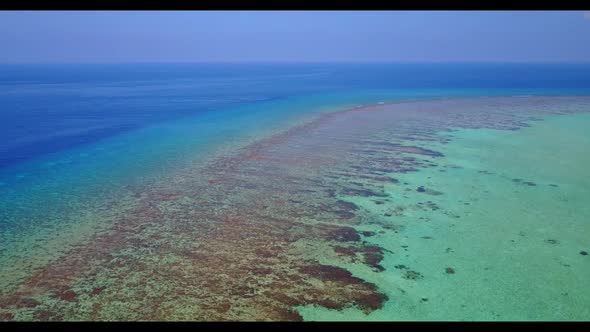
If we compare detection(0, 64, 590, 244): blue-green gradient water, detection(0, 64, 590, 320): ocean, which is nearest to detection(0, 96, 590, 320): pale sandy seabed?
detection(0, 64, 590, 320): ocean

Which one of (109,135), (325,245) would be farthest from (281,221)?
(109,135)

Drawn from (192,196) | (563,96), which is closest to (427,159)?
(192,196)

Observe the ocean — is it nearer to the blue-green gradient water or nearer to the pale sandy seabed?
the pale sandy seabed

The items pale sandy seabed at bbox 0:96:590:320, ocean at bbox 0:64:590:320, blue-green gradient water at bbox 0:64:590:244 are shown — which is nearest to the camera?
pale sandy seabed at bbox 0:96:590:320

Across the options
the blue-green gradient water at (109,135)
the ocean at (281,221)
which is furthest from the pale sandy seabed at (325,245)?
the blue-green gradient water at (109,135)

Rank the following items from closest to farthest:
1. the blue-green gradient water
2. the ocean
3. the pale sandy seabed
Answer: the pale sandy seabed
the ocean
the blue-green gradient water

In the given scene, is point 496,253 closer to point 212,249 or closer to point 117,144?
point 212,249

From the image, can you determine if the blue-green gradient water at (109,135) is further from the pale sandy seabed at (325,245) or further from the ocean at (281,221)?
the pale sandy seabed at (325,245)

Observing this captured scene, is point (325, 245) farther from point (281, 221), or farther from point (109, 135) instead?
point (109, 135)
